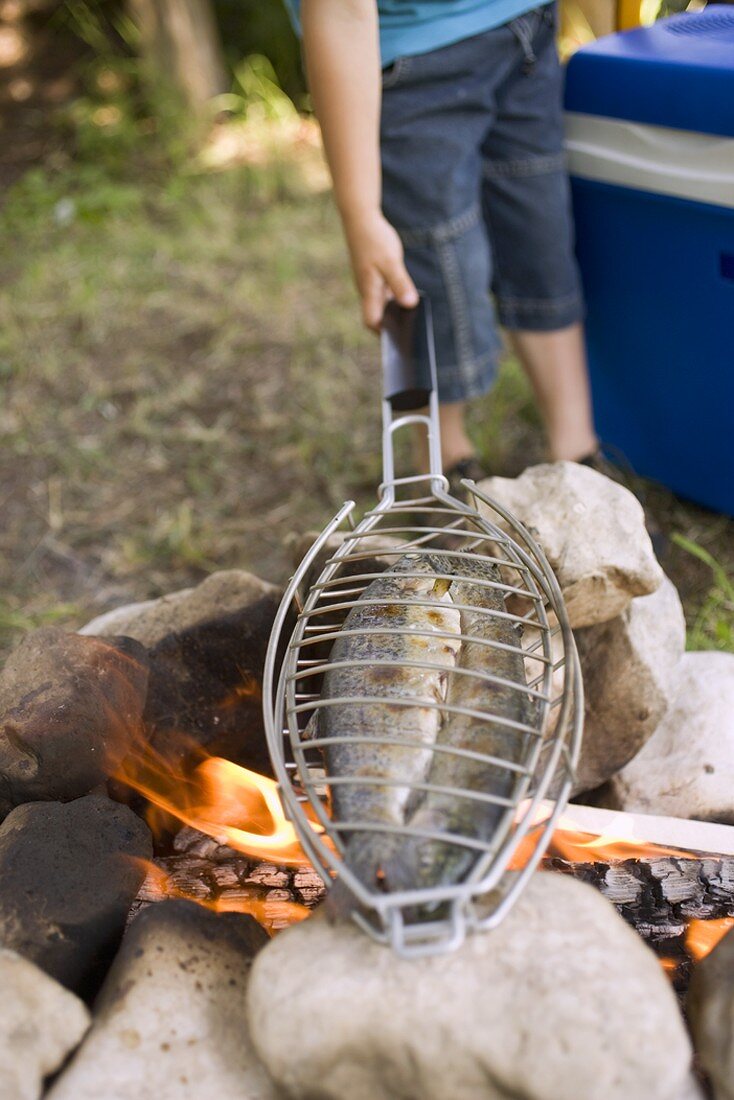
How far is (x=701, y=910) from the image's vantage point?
3.97 ft

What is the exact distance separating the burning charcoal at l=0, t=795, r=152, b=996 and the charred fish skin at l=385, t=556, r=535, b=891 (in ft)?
1.26

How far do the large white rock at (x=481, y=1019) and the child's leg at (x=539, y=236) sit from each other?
159 cm

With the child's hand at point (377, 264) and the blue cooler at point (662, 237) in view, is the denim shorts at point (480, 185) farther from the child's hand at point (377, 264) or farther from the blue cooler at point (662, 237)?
the child's hand at point (377, 264)

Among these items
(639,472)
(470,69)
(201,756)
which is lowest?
(639,472)

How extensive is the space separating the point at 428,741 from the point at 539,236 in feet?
4.67

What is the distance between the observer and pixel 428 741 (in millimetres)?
1067

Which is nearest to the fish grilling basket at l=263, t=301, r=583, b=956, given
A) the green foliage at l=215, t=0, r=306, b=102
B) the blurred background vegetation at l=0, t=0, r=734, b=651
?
the blurred background vegetation at l=0, t=0, r=734, b=651

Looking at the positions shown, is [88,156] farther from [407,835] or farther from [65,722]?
[407,835]

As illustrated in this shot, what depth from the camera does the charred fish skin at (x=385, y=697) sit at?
983mm

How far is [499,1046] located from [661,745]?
32.5 inches

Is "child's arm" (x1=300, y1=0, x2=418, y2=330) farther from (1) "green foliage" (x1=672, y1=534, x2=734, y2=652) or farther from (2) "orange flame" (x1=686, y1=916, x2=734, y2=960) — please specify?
(2) "orange flame" (x1=686, y1=916, x2=734, y2=960)

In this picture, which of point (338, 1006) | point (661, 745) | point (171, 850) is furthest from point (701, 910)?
point (171, 850)

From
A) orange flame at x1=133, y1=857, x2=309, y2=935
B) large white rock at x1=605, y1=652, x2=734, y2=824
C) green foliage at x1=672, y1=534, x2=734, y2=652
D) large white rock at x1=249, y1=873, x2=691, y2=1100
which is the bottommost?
green foliage at x1=672, y1=534, x2=734, y2=652

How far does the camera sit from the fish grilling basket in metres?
0.91
